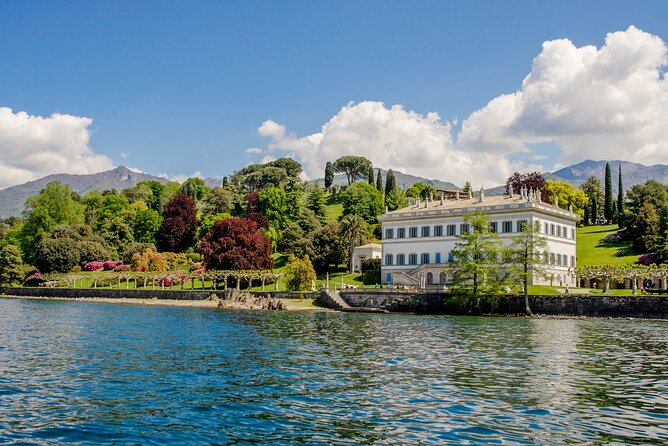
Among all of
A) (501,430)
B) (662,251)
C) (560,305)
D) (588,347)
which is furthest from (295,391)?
(662,251)

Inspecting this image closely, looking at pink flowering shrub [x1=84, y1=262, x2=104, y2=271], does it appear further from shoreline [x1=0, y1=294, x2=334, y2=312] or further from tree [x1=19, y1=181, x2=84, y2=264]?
shoreline [x1=0, y1=294, x2=334, y2=312]

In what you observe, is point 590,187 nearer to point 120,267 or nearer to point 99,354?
point 120,267

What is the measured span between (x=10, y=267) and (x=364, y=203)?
58.2 metres

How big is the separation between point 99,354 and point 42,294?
2737 inches

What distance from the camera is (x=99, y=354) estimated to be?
25688 millimetres

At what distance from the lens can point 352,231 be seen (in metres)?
88.8

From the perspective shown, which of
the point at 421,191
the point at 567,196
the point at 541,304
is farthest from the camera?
the point at 421,191

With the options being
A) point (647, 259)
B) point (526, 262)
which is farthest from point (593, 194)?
point (526, 262)

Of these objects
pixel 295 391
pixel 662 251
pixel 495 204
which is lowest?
pixel 295 391

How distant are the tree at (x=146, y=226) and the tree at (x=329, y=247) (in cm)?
3789

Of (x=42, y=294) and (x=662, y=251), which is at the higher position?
(x=662, y=251)

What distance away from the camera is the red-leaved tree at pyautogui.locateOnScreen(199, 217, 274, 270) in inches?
3204

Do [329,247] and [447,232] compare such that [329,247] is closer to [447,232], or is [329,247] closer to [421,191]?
[447,232]

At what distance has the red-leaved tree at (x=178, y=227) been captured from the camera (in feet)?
367
